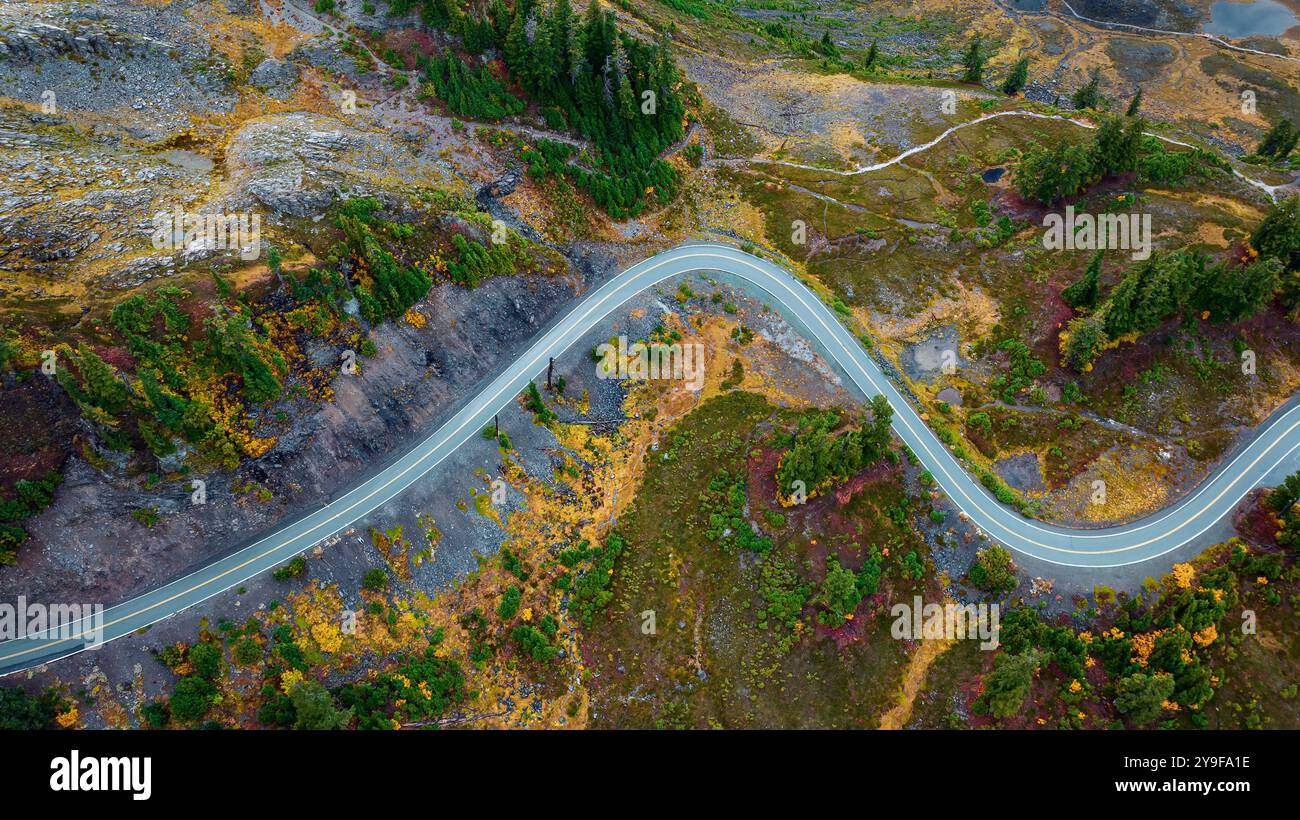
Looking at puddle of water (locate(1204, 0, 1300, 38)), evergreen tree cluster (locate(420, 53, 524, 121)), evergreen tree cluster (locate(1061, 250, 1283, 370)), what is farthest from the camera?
puddle of water (locate(1204, 0, 1300, 38))

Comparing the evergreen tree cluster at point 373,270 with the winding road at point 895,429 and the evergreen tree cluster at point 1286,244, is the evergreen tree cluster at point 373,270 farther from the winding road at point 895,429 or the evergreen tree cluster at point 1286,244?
the evergreen tree cluster at point 1286,244

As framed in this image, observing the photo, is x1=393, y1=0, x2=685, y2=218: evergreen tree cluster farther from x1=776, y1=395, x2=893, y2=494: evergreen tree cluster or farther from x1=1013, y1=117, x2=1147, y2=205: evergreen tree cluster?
x1=1013, y1=117, x2=1147, y2=205: evergreen tree cluster

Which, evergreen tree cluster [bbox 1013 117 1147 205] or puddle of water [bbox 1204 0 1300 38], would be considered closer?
evergreen tree cluster [bbox 1013 117 1147 205]

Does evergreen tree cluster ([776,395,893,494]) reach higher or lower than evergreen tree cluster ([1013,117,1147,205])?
lower

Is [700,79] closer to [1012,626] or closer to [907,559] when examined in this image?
[907,559]

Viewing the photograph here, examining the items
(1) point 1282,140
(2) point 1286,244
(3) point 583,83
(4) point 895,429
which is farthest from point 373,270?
(1) point 1282,140

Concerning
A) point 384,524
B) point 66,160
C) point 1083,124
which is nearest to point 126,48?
point 66,160

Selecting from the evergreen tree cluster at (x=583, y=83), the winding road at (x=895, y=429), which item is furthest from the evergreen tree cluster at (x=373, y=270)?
the evergreen tree cluster at (x=583, y=83)

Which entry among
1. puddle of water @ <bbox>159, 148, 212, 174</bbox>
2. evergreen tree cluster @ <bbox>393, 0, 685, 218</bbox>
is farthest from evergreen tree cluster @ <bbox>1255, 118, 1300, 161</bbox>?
puddle of water @ <bbox>159, 148, 212, 174</bbox>
